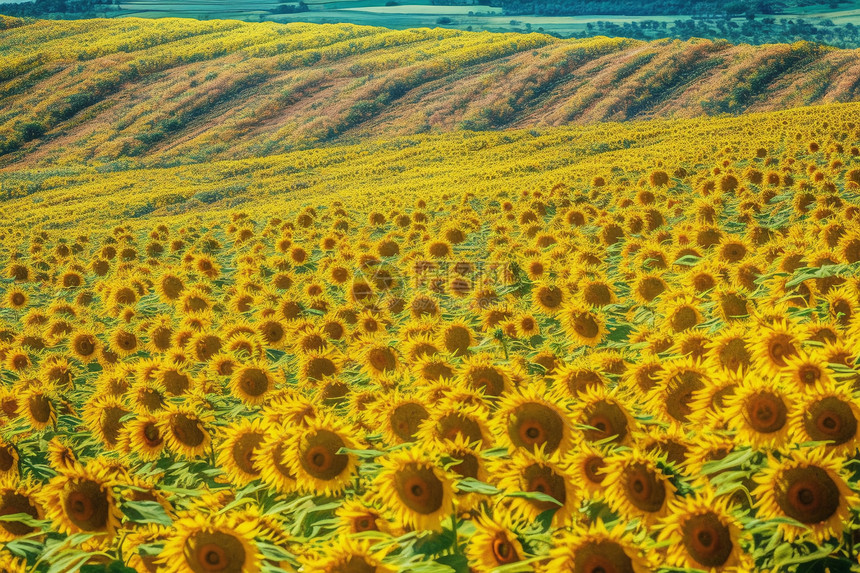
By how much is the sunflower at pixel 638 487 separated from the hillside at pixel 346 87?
47.8 metres

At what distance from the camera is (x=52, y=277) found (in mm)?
11445

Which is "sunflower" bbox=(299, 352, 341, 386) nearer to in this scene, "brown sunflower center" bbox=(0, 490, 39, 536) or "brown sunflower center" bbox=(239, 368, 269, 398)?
"brown sunflower center" bbox=(239, 368, 269, 398)

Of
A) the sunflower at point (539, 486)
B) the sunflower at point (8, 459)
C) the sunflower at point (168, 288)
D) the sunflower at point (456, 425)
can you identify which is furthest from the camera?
the sunflower at point (168, 288)

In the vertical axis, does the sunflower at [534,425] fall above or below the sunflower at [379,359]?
above

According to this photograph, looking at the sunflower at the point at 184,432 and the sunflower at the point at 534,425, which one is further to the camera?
the sunflower at the point at 184,432

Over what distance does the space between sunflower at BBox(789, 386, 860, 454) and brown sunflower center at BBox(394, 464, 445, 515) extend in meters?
1.17

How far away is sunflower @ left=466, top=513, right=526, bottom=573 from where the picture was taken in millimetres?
1913

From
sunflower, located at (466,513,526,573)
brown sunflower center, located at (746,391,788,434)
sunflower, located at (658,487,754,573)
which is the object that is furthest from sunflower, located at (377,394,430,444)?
brown sunflower center, located at (746,391,788,434)

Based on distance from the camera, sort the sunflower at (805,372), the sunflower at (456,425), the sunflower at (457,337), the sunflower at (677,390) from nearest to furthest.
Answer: the sunflower at (805,372), the sunflower at (456,425), the sunflower at (677,390), the sunflower at (457,337)

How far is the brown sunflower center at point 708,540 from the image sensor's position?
1.79m

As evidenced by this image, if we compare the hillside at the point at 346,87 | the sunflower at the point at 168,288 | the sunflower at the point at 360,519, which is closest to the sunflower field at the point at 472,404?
the sunflower at the point at 360,519

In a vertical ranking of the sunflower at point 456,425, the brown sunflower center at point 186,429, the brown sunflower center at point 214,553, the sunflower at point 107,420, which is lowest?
the sunflower at point 107,420

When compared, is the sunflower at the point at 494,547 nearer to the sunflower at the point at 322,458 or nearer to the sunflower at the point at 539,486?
the sunflower at the point at 539,486

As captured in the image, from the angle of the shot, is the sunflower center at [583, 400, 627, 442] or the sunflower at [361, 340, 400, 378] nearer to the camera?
the sunflower center at [583, 400, 627, 442]
